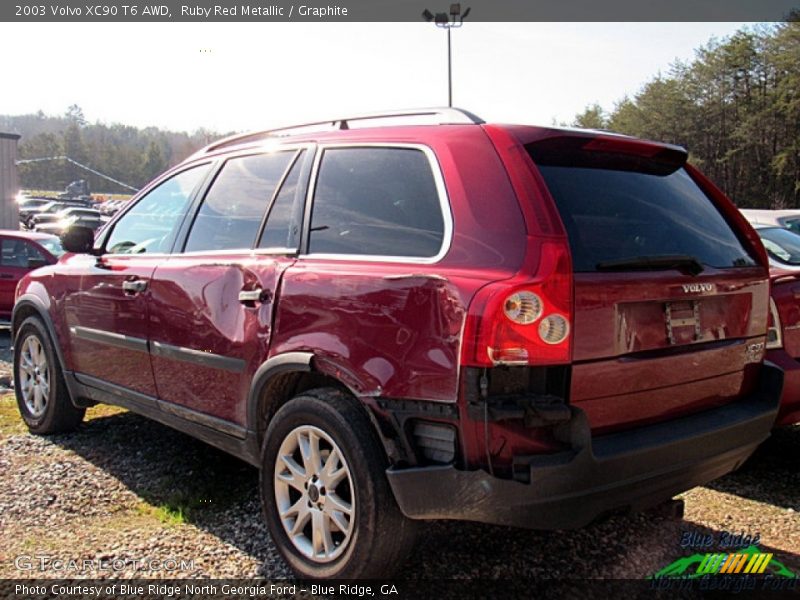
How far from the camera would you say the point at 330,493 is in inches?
116

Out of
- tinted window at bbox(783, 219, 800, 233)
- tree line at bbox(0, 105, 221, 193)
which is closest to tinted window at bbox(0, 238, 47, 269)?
tinted window at bbox(783, 219, 800, 233)

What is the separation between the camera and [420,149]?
2980 mm

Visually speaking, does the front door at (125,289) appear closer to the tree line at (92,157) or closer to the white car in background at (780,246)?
the white car in background at (780,246)

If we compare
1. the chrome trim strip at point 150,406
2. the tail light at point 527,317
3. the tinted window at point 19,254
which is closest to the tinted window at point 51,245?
the tinted window at point 19,254

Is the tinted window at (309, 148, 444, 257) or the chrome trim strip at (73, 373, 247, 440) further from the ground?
the tinted window at (309, 148, 444, 257)

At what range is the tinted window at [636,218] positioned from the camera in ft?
8.96

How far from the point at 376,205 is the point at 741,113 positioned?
47.6 metres

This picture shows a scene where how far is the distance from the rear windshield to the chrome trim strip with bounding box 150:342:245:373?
1639 mm

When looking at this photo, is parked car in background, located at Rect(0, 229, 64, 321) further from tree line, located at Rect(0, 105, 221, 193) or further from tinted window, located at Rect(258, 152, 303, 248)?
tree line, located at Rect(0, 105, 221, 193)

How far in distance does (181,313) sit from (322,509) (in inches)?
54.3

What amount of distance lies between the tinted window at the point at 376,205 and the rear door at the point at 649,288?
0.47 metres

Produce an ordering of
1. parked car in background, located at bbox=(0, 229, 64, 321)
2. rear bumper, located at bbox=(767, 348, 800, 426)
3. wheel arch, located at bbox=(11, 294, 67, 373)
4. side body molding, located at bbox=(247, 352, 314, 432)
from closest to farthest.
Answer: side body molding, located at bbox=(247, 352, 314, 432), rear bumper, located at bbox=(767, 348, 800, 426), wheel arch, located at bbox=(11, 294, 67, 373), parked car in background, located at bbox=(0, 229, 64, 321)

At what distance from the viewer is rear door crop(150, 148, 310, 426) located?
3.36m

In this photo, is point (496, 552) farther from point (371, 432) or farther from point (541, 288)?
point (541, 288)
